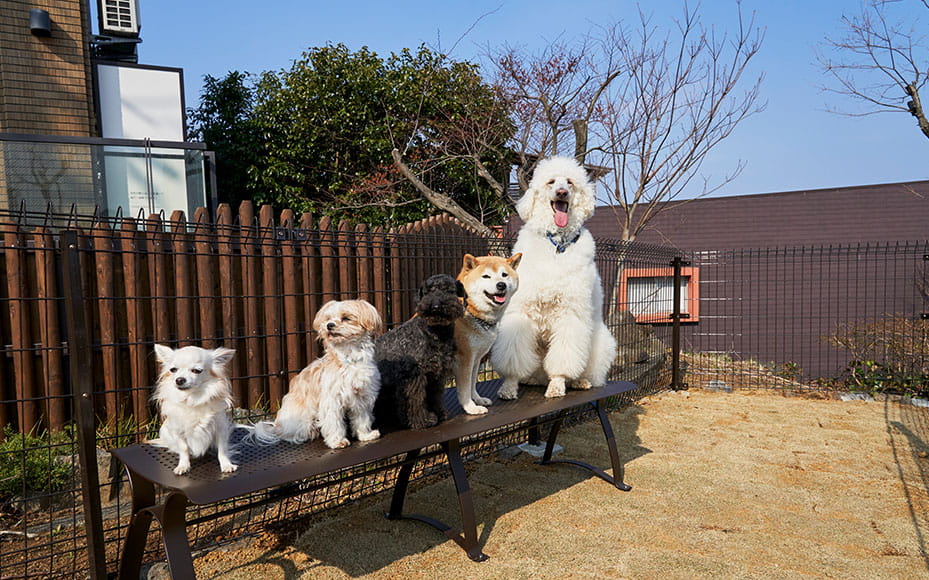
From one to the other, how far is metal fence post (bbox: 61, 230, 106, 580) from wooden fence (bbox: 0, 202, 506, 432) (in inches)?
44.4

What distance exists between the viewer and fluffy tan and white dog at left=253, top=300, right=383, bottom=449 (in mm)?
2268

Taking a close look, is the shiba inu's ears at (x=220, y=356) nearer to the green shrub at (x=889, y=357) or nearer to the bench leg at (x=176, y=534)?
the bench leg at (x=176, y=534)

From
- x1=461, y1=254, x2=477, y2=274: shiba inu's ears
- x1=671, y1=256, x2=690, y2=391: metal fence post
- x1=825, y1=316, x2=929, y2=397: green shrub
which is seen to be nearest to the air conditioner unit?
x1=461, y1=254, x2=477, y2=274: shiba inu's ears

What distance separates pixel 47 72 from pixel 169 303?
5968 millimetres

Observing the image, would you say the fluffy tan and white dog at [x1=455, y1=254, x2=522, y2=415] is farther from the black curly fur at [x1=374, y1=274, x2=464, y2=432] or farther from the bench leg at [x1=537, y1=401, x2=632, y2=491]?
the bench leg at [x1=537, y1=401, x2=632, y2=491]

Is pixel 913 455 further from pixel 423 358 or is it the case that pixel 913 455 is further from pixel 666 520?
pixel 423 358

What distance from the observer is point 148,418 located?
12.4ft

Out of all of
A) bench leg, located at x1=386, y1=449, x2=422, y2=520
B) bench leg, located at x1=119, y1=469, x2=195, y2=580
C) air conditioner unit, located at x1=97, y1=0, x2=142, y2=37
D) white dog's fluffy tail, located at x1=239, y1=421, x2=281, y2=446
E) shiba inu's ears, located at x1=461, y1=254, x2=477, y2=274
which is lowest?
bench leg, located at x1=386, y1=449, x2=422, y2=520

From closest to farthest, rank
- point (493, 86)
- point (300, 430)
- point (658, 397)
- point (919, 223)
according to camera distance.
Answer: point (300, 430) < point (658, 397) < point (493, 86) < point (919, 223)

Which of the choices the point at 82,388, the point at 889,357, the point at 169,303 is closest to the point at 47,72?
the point at 169,303

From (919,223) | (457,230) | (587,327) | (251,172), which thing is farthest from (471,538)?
(919,223)

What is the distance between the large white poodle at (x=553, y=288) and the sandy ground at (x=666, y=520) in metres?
0.85

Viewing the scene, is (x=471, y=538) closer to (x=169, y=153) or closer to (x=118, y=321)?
(x=118, y=321)

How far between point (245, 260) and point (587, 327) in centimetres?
265
